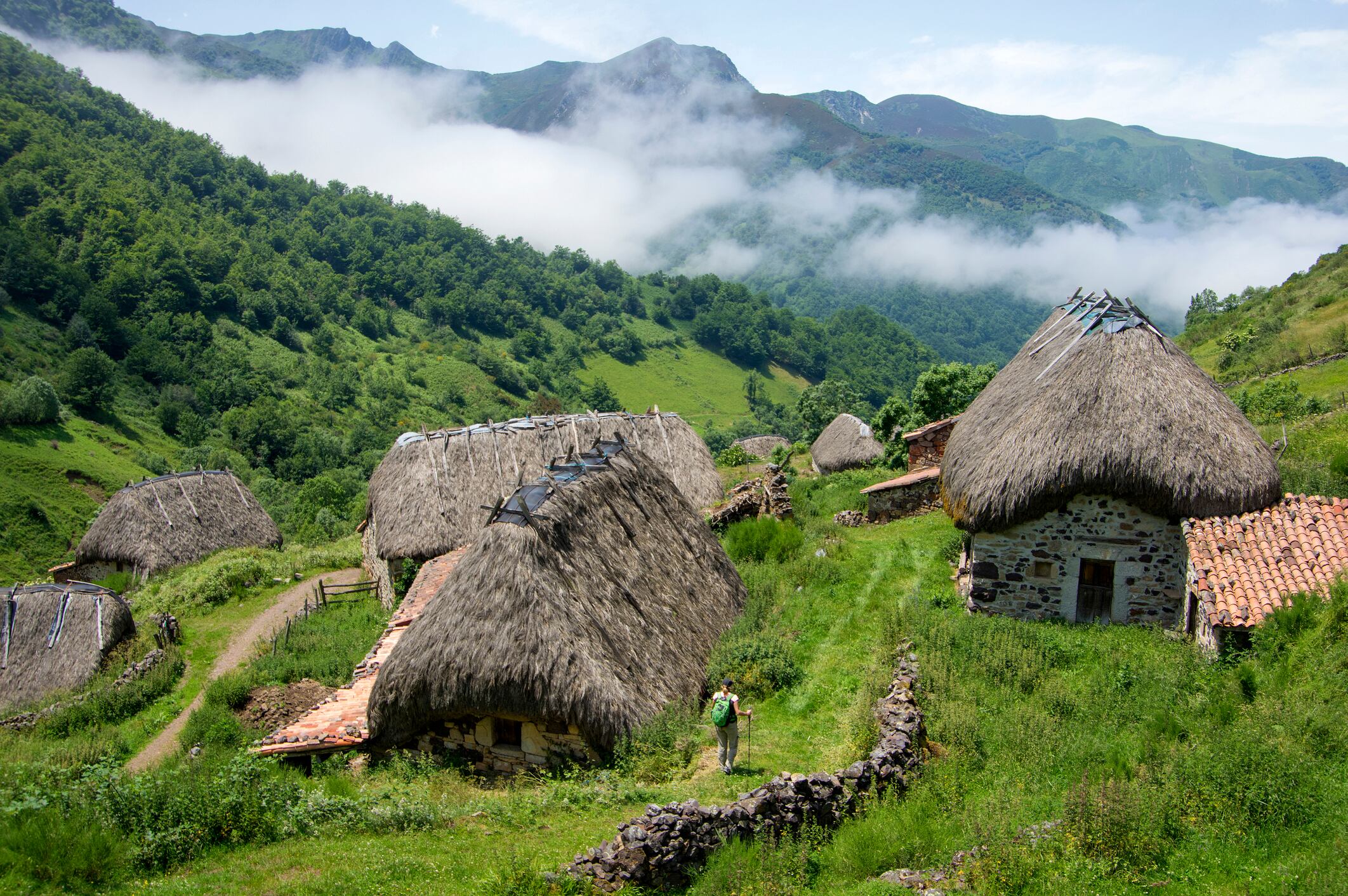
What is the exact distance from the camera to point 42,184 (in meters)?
75.4

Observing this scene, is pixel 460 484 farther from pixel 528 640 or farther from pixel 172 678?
pixel 528 640

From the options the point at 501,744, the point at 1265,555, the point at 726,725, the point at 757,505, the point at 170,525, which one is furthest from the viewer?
the point at 170,525

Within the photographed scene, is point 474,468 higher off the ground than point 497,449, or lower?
lower

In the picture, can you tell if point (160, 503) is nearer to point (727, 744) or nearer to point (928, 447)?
point (928, 447)

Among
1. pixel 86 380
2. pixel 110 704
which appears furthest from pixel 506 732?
pixel 86 380

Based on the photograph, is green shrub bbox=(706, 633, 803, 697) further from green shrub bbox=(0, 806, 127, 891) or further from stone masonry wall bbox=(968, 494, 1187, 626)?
green shrub bbox=(0, 806, 127, 891)

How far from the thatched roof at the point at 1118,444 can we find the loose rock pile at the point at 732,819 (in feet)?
19.8

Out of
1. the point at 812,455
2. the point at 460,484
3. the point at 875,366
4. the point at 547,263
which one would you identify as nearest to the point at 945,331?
the point at 875,366

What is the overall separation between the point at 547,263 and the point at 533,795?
135759 millimetres

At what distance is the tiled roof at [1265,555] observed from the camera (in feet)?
38.1

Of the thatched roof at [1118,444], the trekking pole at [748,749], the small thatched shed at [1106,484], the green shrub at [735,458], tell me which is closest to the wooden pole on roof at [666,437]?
the green shrub at [735,458]

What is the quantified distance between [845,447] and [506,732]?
30.1 metres

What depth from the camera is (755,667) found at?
13.0 meters

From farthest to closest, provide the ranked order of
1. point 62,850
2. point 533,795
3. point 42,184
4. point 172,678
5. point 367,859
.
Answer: point 42,184, point 172,678, point 533,795, point 367,859, point 62,850
